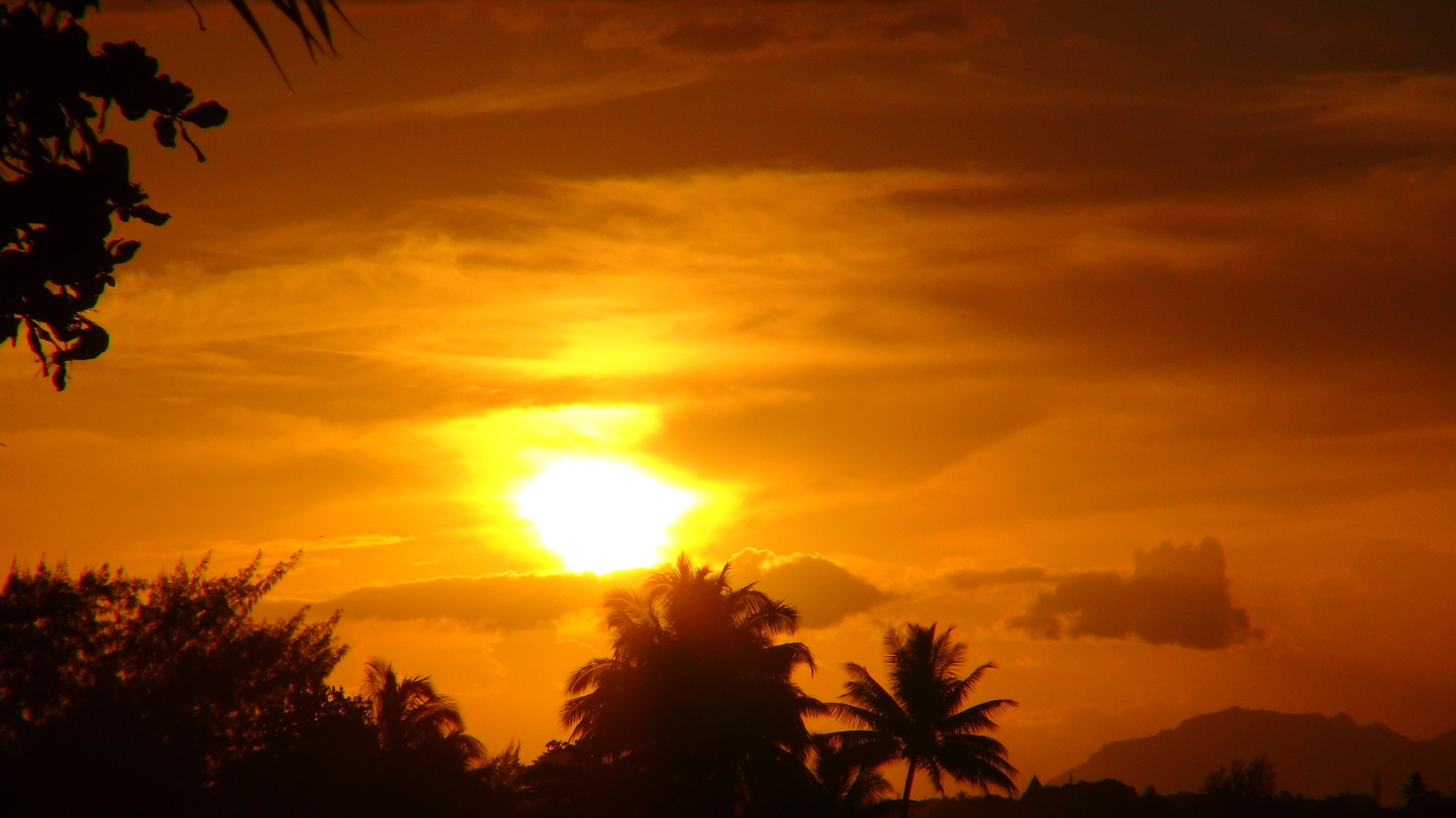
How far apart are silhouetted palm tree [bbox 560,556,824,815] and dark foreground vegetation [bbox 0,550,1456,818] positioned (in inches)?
2.4

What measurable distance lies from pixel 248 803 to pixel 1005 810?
1736 inches

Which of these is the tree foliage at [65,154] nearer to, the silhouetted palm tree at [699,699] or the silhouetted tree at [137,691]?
the silhouetted tree at [137,691]

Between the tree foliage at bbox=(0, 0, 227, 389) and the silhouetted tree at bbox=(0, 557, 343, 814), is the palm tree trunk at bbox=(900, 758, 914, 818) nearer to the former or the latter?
the silhouetted tree at bbox=(0, 557, 343, 814)

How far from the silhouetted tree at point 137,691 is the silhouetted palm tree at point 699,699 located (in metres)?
11.1

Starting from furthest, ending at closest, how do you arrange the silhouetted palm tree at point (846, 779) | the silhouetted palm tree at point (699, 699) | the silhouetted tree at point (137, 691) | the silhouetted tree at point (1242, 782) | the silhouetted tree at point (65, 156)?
the silhouetted tree at point (1242, 782) → the silhouetted palm tree at point (846, 779) → the silhouetted palm tree at point (699, 699) → the silhouetted tree at point (137, 691) → the silhouetted tree at point (65, 156)

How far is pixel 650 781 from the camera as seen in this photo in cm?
3419

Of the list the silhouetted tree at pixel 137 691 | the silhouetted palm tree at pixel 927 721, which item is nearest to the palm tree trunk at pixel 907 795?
the silhouetted palm tree at pixel 927 721

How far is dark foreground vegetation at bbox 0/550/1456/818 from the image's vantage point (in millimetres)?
19719

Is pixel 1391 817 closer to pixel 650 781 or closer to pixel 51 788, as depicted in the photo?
pixel 650 781

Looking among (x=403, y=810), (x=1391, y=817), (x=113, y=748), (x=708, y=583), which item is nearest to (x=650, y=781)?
(x=708, y=583)

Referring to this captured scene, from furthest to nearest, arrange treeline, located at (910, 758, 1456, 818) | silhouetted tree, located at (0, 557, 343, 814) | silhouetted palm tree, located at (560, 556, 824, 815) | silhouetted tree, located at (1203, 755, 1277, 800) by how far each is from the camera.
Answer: silhouetted tree, located at (1203, 755, 1277, 800) → treeline, located at (910, 758, 1456, 818) → silhouetted palm tree, located at (560, 556, 824, 815) → silhouetted tree, located at (0, 557, 343, 814)

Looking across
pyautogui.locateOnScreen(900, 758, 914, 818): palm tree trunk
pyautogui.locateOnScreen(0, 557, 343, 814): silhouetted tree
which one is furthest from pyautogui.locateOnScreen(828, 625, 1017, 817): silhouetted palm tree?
pyautogui.locateOnScreen(0, 557, 343, 814): silhouetted tree

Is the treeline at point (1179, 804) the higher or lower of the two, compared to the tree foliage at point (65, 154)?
lower

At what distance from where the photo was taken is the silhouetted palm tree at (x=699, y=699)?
1331 inches
